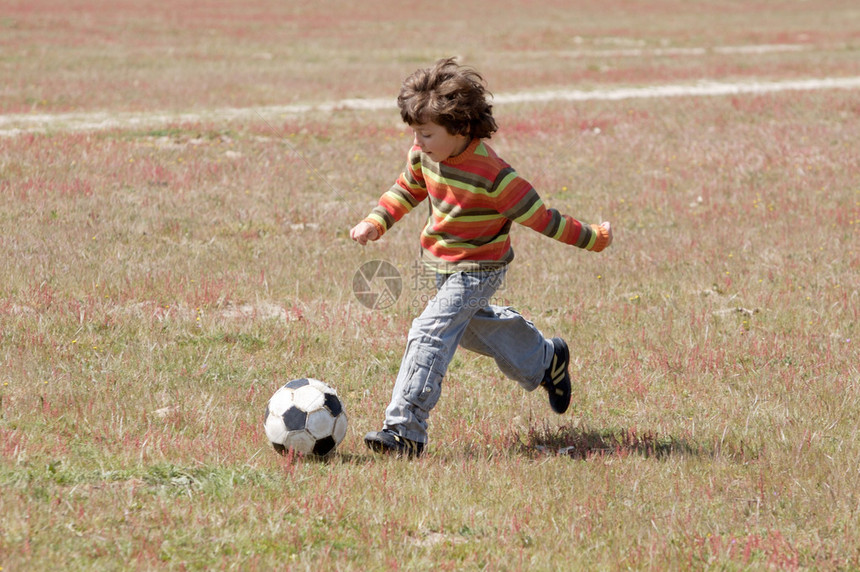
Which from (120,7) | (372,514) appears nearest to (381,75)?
(372,514)

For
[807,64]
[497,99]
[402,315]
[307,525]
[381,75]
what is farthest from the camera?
[807,64]

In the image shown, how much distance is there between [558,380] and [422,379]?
1163mm

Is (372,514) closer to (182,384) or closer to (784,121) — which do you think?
(182,384)

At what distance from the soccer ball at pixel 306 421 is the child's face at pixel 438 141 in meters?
1.59

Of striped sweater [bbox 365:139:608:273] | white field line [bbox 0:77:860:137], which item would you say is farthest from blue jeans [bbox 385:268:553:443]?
white field line [bbox 0:77:860:137]

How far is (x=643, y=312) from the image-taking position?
334 inches

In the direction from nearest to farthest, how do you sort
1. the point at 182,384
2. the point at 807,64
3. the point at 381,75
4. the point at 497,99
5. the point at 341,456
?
the point at 341,456
the point at 182,384
the point at 497,99
the point at 381,75
the point at 807,64

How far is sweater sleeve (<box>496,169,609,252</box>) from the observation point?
530 cm

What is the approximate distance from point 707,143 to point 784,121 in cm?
339

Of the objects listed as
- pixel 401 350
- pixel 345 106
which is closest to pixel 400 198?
pixel 401 350

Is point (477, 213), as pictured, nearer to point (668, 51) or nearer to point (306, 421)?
point (306, 421)

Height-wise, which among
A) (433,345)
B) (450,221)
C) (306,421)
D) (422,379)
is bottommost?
(306,421)

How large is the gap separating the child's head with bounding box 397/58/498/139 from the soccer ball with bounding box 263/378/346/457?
174 cm

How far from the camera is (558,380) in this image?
20.1 feet
